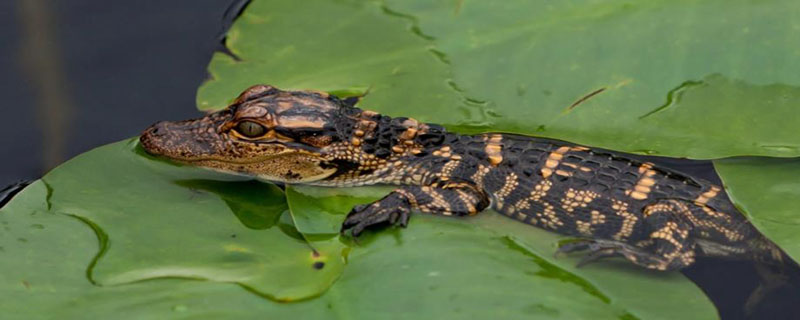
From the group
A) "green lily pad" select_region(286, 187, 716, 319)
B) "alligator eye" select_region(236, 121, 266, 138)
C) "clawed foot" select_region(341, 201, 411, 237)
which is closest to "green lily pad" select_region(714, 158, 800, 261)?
"green lily pad" select_region(286, 187, 716, 319)

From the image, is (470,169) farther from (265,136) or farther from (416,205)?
(265,136)

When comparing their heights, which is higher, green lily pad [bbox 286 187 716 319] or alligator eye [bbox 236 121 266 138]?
alligator eye [bbox 236 121 266 138]

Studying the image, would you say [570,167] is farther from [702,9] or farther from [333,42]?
[333,42]

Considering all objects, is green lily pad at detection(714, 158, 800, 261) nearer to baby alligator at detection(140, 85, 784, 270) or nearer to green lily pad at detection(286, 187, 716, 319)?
baby alligator at detection(140, 85, 784, 270)

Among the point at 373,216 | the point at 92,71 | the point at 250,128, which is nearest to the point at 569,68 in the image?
the point at 373,216

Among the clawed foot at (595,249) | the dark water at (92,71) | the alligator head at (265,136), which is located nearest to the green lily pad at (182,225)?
the alligator head at (265,136)

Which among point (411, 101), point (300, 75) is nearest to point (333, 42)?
point (300, 75)
